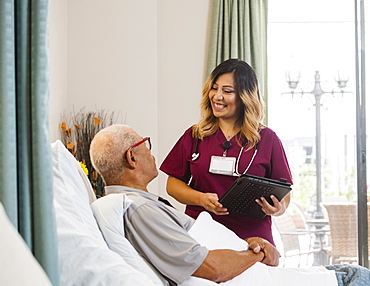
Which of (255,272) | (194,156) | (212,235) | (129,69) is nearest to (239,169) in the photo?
(194,156)

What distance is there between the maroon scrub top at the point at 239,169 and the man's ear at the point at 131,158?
694mm

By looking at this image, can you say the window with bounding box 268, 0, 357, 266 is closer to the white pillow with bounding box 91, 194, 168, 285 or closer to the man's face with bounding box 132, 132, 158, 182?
the man's face with bounding box 132, 132, 158, 182

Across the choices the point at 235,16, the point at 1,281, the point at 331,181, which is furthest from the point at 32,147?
the point at 331,181

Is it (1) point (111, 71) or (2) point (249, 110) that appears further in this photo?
(1) point (111, 71)

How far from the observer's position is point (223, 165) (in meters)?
2.78

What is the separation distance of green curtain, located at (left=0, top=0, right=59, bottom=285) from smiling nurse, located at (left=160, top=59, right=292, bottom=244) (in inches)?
73.5

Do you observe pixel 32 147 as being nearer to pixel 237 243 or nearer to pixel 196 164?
pixel 237 243

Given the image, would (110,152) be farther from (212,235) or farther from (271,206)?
(271,206)

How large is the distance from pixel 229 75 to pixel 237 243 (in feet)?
2.91

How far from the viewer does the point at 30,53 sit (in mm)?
875

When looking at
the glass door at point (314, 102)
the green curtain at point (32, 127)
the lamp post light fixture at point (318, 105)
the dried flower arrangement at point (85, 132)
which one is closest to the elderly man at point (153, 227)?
the green curtain at point (32, 127)

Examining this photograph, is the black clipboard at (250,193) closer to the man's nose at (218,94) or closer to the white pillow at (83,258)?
the man's nose at (218,94)

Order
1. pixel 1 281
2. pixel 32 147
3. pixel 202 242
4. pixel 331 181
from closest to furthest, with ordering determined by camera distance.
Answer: pixel 1 281, pixel 32 147, pixel 202 242, pixel 331 181

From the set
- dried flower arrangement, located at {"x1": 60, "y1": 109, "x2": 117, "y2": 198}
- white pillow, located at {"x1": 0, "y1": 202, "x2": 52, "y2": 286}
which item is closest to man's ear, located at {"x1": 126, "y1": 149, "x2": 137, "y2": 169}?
white pillow, located at {"x1": 0, "y1": 202, "x2": 52, "y2": 286}
